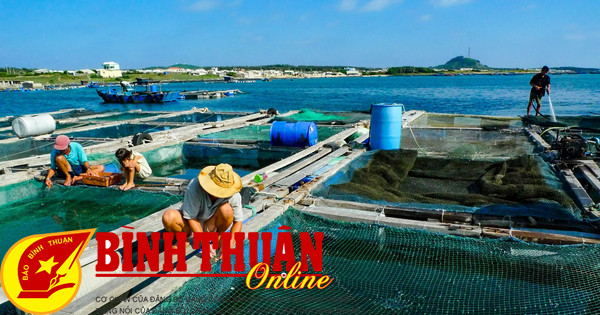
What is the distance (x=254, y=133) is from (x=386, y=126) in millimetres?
5138

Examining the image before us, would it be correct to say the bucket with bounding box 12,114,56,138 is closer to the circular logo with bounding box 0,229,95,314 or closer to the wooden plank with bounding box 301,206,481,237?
the circular logo with bounding box 0,229,95,314

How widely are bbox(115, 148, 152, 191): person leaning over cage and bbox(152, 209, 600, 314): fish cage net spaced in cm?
315

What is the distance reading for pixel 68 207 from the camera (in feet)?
20.5

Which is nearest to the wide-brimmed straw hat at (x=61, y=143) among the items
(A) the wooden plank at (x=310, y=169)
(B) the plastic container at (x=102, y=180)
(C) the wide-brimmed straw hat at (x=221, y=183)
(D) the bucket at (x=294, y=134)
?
(B) the plastic container at (x=102, y=180)

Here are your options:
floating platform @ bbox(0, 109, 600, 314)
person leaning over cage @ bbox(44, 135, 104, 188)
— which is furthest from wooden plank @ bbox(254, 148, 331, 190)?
person leaning over cage @ bbox(44, 135, 104, 188)

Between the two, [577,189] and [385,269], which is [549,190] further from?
[385,269]

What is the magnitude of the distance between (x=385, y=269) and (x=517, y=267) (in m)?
1.19

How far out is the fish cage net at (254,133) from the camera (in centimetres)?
1127

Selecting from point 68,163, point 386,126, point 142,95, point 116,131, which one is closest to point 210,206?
point 68,163

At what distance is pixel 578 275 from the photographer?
3.30 metres

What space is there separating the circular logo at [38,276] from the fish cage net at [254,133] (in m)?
8.19

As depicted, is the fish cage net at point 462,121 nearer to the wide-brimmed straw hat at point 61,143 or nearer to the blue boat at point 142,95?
the wide-brimmed straw hat at point 61,143

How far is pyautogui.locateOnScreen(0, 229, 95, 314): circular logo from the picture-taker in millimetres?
2621

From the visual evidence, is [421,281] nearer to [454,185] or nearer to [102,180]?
[454,185]
